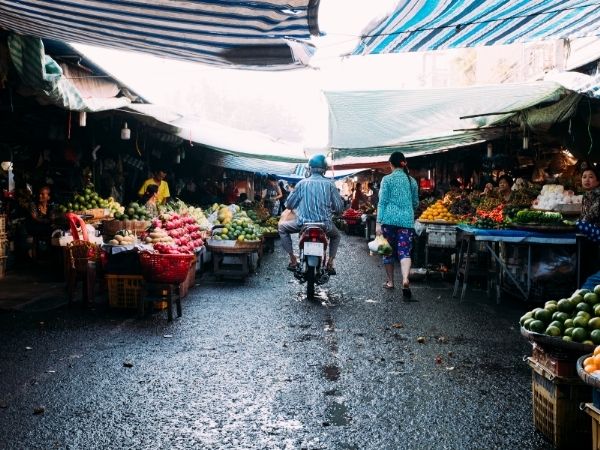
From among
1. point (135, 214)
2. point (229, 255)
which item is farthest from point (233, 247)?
point (135, 214)

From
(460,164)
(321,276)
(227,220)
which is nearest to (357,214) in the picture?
(460,164)

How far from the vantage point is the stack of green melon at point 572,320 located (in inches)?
141

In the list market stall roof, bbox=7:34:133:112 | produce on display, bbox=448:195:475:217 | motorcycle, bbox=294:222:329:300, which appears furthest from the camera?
produce on display, bbox=448:195:475:217

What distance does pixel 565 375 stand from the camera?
139 inches

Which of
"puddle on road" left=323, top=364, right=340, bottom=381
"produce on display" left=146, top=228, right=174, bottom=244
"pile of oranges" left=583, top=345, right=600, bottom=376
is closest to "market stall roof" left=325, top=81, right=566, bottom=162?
"produce on display" left=146, top=228, right=174, bottom=244

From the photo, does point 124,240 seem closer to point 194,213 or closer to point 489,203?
point 194,213

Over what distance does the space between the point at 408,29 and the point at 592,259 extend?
447cm

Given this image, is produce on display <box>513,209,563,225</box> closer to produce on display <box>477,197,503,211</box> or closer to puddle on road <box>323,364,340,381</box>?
produce on display <box>477,197,503,211</box>

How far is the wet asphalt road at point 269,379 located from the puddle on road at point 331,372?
1cm

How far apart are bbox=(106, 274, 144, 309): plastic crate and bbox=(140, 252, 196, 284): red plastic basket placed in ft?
1.68

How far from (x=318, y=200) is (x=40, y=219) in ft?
20.4

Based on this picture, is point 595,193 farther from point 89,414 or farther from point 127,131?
point 127,131

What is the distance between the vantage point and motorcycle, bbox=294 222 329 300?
8.59m

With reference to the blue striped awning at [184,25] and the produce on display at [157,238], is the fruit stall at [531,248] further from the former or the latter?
the produce on display at [157,238]
